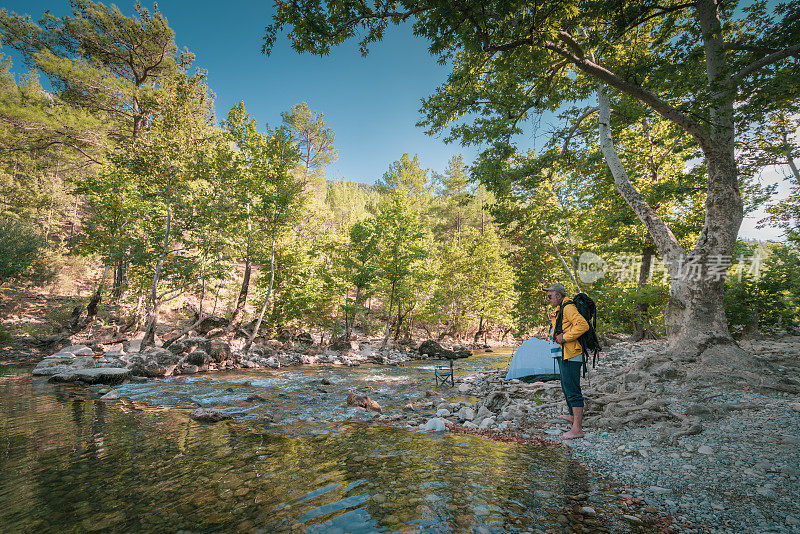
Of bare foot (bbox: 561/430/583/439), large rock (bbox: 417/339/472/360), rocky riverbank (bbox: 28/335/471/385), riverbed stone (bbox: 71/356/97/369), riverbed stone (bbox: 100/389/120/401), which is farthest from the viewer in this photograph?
large rock (bbox: 417/339/472/360)

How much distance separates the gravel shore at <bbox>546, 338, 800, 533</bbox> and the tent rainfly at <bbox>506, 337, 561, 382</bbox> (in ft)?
14.9

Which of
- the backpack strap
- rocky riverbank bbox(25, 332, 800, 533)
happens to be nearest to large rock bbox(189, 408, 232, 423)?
rocky riverbank bbox(25, 332, 800, 533)

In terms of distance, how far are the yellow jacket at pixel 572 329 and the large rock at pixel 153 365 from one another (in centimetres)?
1387

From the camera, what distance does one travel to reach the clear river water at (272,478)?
271 centimetres

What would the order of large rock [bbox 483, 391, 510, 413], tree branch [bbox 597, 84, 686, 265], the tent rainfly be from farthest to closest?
A: the tent rainfly
tree branch [bbox 597, 84, 686, 265]
large rock [bbox 483, 391, 510, 413]

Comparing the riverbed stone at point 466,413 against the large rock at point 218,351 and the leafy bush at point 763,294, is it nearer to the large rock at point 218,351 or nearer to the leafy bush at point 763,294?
the large rock at point 218,351

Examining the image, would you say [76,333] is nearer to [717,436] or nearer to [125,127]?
[125,127]

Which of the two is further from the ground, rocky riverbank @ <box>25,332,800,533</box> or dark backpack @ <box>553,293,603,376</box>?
dark backpack @ <box>553,293,603,376</box>

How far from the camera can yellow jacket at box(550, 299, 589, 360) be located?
514cm

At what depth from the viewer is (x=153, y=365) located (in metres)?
11.4

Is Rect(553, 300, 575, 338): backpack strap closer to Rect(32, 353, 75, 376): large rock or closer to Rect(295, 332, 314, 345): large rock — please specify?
Rect(32, 353, 75, 376): large rock

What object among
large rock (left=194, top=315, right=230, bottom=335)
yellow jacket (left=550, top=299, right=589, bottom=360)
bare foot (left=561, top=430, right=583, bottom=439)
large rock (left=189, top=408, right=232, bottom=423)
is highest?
yellow jacket (left=550, top=299, right=589, bottom=360)

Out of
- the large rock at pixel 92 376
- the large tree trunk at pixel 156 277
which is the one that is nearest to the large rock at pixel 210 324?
the large tree trunk at pixel 156 277

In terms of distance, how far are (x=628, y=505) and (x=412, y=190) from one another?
116 ft
